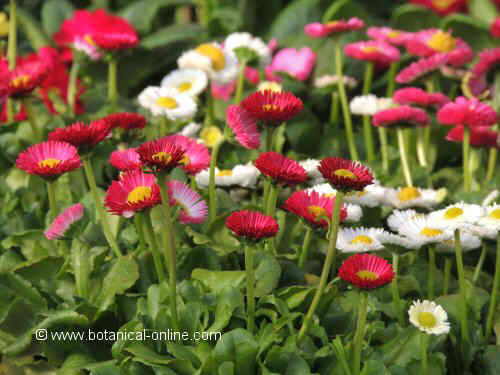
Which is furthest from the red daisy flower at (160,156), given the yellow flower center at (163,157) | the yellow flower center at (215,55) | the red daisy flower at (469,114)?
the yellow flower center at (215,55)

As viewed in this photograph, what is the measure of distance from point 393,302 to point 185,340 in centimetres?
29

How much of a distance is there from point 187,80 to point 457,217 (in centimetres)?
71

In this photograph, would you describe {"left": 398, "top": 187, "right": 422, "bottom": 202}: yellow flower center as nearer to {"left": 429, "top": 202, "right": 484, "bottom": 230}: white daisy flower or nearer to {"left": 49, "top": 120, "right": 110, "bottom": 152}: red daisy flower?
{"left": 429, "top": 202, "right": 484, "bottom": 230}: white daisy flower

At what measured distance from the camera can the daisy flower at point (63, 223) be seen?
1.00 metres

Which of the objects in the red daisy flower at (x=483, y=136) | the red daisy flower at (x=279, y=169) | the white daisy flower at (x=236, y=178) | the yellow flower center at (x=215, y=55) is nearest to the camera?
the red daisy flower at (x=279, y=169)

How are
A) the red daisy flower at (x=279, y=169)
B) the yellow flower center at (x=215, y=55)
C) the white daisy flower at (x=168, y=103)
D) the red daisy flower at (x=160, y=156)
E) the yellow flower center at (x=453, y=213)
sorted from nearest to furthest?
1. the red daisy flower at (x=160, y=156)
2. the red daisy flower at (x=279, y=169)
3. the yellow flower center at (x=453, y=213)
4. the white daisy flower at (x=168, y=103)
5. the yellow flower center at (x=215, y=55)

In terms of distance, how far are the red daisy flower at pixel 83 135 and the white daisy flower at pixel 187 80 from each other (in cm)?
55

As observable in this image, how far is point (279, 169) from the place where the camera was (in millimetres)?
825

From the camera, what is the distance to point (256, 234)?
29.8 inches

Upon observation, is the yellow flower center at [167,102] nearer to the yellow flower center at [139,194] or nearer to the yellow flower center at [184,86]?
the yellow flower center at [184,86]

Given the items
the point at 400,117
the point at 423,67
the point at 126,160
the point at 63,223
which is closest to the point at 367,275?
the point at 126,160

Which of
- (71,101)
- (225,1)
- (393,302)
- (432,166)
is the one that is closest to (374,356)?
(393,302)

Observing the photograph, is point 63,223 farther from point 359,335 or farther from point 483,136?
point 483,136

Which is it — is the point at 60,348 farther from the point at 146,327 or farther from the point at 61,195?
the point at 61,195
